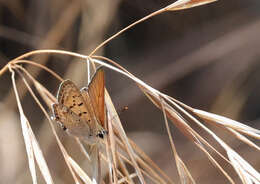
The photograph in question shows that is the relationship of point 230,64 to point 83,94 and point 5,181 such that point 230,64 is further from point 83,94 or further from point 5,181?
point 83,94

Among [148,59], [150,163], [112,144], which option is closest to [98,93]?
[112,144]

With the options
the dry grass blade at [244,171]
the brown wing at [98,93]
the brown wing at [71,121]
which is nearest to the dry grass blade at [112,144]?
the brown wing at [98,93]

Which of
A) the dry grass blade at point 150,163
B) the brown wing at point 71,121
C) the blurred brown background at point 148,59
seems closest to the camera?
the dry grass blade at point 150,163

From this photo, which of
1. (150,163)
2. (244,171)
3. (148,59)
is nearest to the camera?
(244,171)

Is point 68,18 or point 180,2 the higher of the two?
point 68,18

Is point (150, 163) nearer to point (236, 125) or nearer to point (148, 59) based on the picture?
point (236, 125)

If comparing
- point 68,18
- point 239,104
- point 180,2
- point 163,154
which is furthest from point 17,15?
point 180,2

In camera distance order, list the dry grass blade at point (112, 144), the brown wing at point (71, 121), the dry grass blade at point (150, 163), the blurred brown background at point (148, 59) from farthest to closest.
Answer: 1. the blurred brown background at point (148, 59)
2. the brown wing at point (71, 121)
3. the dry grass blade at point (150, 163)
4. the dry grass blade at point (112, 144)

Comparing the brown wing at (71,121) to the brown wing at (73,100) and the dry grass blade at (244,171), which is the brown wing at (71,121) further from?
the dry grass blade at (244,171)
